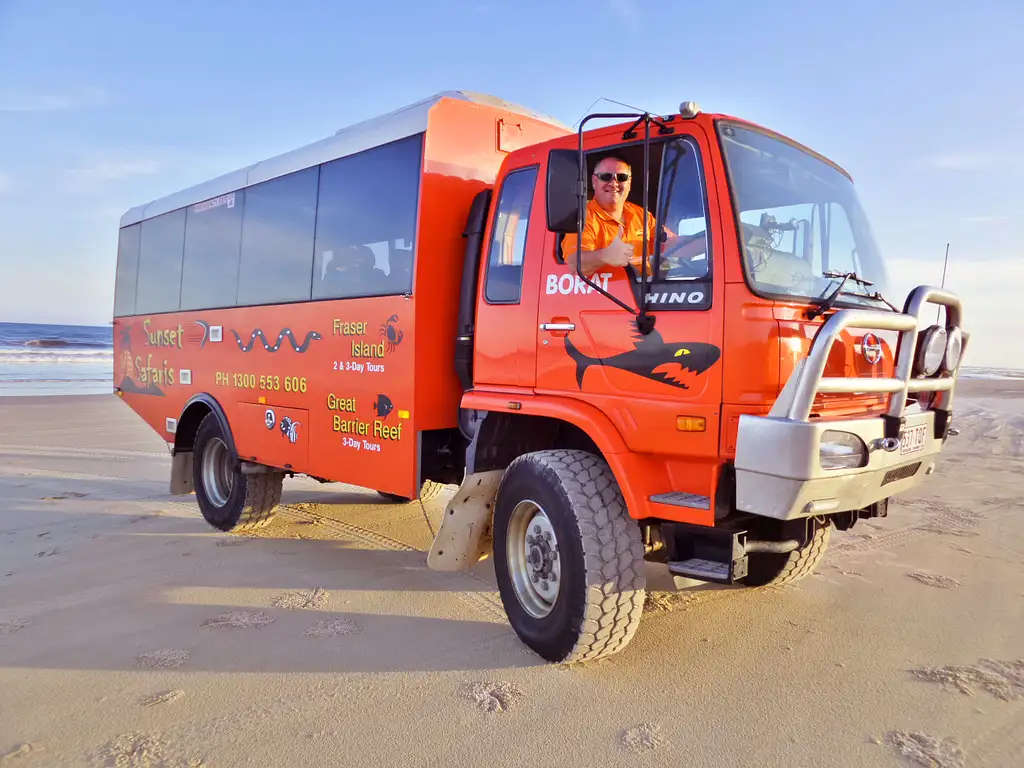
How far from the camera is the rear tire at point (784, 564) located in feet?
15.0

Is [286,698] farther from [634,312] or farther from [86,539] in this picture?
[86,539]

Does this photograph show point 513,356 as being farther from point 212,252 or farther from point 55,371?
point 55,371

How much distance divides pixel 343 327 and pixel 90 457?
703cm

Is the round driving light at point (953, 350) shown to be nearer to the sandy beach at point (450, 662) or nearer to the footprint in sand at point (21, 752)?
the sandy beach at point (450, 662)

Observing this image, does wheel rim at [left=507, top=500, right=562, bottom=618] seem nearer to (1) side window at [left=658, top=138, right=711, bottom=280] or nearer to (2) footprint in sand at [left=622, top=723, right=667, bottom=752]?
(2) footprint in sand at [left=622, top=723, right=667, bottom=752]

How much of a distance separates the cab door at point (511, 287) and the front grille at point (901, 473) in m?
1.80

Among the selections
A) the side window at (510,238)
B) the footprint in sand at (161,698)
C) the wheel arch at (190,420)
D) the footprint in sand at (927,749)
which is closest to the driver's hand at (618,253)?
the side window at (510,238)

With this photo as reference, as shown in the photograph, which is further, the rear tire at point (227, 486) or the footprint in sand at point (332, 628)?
the rear tire at point (227, 486)

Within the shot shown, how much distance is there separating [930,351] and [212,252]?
592 centimetres

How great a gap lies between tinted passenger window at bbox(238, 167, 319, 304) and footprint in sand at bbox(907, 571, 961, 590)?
486 centimetres

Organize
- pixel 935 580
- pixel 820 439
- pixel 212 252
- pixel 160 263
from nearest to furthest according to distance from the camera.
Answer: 1. pixel 820 439
2. pixel 935 580
3. pixel 212 252
4. pixel 160 263

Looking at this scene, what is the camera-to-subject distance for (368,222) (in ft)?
16.5

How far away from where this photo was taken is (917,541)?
596cm

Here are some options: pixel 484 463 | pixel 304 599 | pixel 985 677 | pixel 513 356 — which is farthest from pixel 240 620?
pixel 985 677
